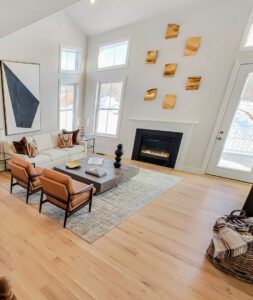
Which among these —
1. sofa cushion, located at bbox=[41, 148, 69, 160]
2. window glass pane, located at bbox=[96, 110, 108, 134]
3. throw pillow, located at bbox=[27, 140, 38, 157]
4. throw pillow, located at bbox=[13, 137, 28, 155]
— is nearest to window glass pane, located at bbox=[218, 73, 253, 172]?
window glass pane, located at bbox=[96, 110, 108, 134]

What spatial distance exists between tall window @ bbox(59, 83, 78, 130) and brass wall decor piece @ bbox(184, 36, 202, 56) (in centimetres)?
346

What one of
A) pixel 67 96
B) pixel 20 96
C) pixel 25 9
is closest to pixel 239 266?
pixel 25 9

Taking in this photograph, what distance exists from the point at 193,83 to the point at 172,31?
52.7 inches

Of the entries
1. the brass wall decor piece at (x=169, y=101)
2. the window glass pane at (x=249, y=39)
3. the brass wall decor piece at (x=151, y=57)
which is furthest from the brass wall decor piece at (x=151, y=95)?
the window glass pane at (x=249, y=39)

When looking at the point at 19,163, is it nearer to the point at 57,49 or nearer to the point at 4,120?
the point at 4,120

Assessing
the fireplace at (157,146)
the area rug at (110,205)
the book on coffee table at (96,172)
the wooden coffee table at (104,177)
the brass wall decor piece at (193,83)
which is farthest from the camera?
the fireplace at (157,146)

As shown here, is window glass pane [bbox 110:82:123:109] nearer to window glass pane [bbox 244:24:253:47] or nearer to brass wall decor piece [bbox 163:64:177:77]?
brass wall decor piece [bbox 163:64:177:77]

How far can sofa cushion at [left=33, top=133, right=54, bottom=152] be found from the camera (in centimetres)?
403

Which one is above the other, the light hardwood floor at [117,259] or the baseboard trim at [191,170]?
the baseboard trim at [191,170]

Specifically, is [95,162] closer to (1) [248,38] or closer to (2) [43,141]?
(2) [43,141]

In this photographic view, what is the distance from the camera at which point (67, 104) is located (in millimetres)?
5492

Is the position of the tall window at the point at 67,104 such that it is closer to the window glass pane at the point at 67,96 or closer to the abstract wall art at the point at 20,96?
the window glass pane at the point at 67,96

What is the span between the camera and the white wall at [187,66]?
3551mm

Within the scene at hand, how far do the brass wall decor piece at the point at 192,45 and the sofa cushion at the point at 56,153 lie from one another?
3715mm
